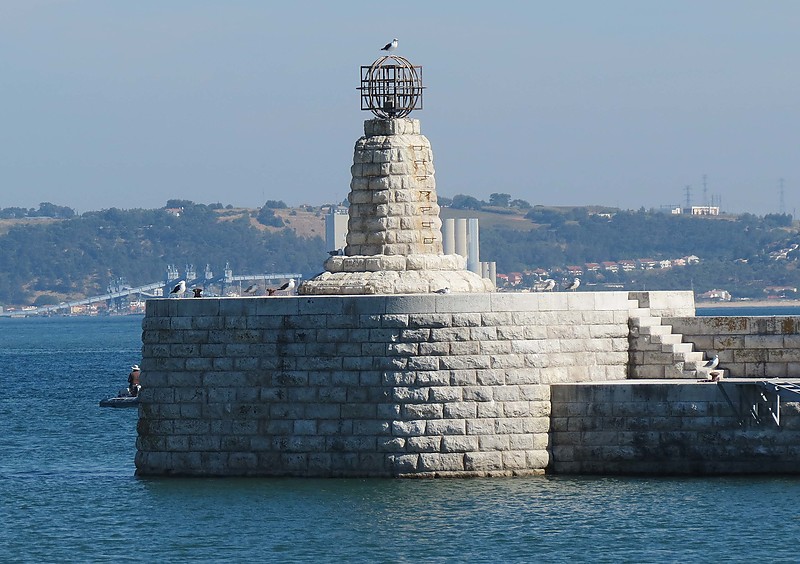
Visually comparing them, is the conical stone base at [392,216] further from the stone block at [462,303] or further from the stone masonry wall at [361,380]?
the stone block at [462,303]

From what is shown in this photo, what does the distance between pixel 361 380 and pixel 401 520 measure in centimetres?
304

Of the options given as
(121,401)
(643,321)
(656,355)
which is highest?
(643,321)

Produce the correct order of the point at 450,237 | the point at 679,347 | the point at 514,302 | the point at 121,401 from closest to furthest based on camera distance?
the point at 514,302 → the point at 679,347 → the point at 121,401 → the point at 450,237

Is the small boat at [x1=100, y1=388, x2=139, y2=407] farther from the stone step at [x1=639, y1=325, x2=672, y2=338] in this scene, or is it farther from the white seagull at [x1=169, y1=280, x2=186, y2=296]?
the stone step at [x1=639, y1=325, x2=672, y2=338]

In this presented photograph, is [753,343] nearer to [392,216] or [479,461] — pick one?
[479,461]

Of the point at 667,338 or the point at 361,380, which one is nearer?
the point at 361,380

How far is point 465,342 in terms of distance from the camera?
29.8 m

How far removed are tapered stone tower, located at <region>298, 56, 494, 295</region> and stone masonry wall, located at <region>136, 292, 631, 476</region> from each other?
2244mm

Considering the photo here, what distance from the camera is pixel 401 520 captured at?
27469mm

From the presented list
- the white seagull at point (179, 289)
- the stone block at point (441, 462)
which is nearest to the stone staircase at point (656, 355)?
the stone block at point (441, 462)

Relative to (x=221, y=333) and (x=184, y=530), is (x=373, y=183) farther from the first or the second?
(x=184, y=530)

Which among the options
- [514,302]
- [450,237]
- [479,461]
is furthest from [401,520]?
[450,237]

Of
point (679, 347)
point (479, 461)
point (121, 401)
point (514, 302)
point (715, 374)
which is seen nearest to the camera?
point (479, 461)

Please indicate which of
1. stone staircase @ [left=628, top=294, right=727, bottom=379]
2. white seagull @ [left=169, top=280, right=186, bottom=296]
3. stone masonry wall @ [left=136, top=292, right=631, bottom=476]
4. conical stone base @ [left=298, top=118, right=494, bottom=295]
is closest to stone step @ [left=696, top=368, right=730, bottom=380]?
stone staircase @ [left=628, top=294, right=727, bottom=379]
